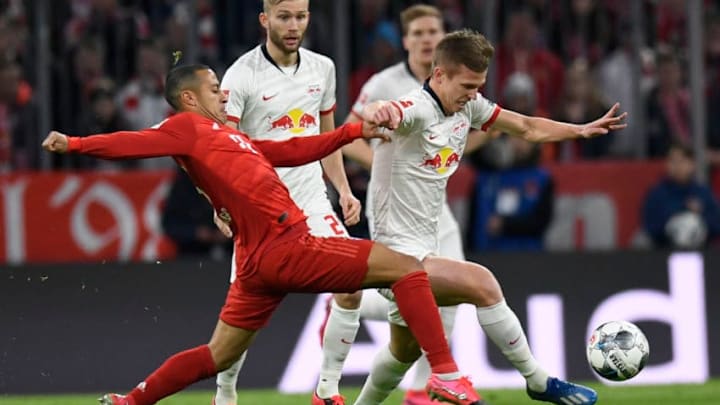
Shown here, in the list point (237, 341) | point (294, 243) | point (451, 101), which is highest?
point (451, 101)

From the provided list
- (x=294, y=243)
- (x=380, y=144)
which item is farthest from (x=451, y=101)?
(x=294, y=243)

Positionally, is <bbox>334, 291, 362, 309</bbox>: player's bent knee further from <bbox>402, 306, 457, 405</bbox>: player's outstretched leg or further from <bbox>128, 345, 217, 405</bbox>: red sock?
<bbox>128, 345, 217, 405</bbox>: red sock

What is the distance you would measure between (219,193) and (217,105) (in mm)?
514

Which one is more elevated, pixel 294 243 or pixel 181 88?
pixel 181 88

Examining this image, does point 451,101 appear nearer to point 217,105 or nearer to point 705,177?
point 217,105

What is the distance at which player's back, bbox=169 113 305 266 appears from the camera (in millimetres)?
7512

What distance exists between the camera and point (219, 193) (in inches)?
299

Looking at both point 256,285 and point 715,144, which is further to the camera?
point 715,144

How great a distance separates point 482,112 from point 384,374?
4.93ft

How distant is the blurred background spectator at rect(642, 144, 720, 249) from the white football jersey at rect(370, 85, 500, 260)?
15.7 feet

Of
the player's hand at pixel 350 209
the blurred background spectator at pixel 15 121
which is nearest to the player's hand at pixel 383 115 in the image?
the player's hand at pixel 350 209

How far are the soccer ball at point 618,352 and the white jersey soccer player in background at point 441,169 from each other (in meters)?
0.43

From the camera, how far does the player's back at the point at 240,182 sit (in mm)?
7512

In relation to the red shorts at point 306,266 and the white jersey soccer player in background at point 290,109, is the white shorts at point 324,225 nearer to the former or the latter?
the white jersey soccer player in background at point 290,109
